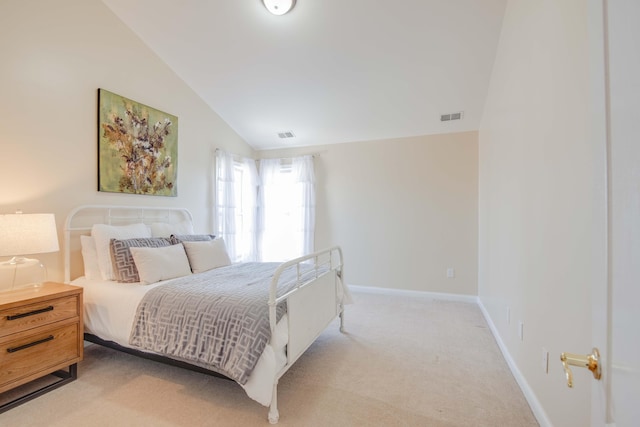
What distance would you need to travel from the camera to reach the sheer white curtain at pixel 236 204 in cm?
429

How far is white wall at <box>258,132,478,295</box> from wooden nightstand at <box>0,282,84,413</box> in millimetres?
3236

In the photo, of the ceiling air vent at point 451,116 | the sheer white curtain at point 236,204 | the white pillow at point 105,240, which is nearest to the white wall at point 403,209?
the ceiling air vent at point 451,116

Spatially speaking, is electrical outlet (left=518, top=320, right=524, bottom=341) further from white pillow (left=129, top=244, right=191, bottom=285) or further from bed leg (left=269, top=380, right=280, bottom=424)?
white pillow (left=129, top=244, right=191, bottom=285)

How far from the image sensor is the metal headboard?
255 cm

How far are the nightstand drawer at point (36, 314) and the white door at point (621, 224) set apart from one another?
279 centimetres

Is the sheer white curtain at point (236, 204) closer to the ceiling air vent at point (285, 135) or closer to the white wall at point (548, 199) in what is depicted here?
the ceiling air vent at point (285, 135)

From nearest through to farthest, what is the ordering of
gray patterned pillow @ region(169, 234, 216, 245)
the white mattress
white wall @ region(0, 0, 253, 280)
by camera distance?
the white mattress → white wall @ region(0, 0, 253, 280) → gray patterned pillow @ region(169, 234, 216, 245)

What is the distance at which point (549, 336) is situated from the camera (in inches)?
63.1

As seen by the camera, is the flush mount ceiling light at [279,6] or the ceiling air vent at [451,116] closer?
the flush mount ceiling light at [279,6]

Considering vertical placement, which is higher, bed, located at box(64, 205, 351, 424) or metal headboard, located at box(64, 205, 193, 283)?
metal headboard, located at box(64, 205, 193, 283)

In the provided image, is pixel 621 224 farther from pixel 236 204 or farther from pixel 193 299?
pixel 236 204

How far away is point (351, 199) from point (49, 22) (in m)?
3.75

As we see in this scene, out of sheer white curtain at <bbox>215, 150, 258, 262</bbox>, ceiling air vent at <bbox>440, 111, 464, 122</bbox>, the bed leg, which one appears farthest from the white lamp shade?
ceiling air vent at <bbox>440, 111, 464, 122</bbox>

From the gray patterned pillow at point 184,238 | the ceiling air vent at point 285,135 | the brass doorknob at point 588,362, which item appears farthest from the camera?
the ceiling air vent at point 285,135
